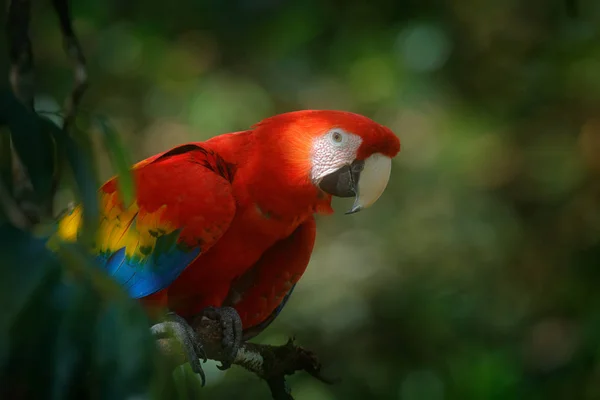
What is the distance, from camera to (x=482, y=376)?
1539 mm

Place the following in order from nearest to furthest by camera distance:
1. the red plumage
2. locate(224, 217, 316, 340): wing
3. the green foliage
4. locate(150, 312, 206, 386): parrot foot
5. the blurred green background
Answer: the green foliage → locate(150, 312, 206, 386): parrot foot → the red plumage → locate(224, 217, 316, 340): wing → the blurred green background

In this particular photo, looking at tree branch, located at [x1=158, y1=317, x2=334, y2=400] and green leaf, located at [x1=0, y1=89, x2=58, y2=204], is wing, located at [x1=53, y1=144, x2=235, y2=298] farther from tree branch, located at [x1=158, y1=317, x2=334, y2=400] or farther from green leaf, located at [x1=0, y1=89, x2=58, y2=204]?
green leaf, located at [x1=0, y1=89, x2=58, y2=204]

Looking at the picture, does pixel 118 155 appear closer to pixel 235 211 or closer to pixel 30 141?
pixel 30 141

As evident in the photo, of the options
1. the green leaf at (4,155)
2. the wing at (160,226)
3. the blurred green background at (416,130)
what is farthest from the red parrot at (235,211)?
the blurred green background at (416,130)

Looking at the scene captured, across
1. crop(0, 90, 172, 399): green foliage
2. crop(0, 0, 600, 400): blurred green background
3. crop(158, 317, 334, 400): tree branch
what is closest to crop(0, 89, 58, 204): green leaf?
crop(0, 90, 172, 399): green foliage

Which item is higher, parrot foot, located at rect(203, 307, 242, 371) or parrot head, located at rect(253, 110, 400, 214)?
parrot head, located at rect(253, 110, 400, 214)

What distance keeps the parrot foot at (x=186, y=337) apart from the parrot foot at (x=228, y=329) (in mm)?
39

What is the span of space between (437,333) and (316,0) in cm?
107

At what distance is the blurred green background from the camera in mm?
2496

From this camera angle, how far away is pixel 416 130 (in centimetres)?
269

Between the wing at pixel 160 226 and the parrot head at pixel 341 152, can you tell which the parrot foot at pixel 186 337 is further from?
the parrot head at pixel 341 152

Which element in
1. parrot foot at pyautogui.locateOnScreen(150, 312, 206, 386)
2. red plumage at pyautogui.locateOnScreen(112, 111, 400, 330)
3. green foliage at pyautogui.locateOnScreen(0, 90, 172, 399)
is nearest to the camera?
green foliage at pyautogui.locateOnScreen(0, 90, 172, 399)

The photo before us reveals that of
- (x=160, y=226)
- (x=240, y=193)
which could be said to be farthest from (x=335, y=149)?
(x=160, y=226)

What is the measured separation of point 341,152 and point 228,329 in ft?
1.03
